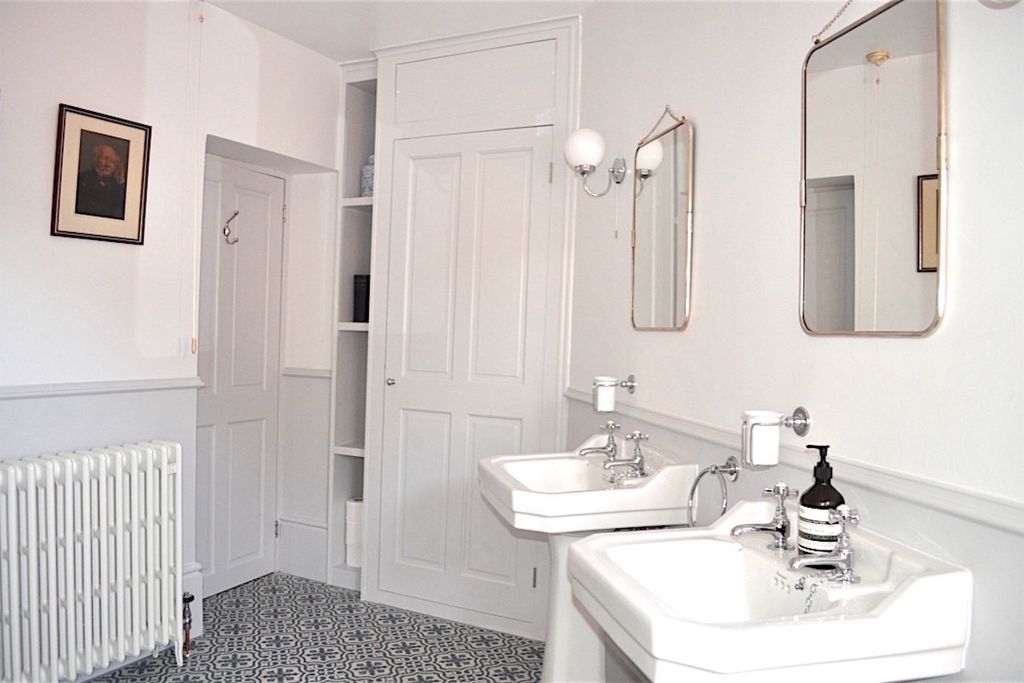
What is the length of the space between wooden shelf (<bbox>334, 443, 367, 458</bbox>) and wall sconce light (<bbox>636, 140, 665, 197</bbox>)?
1.82m

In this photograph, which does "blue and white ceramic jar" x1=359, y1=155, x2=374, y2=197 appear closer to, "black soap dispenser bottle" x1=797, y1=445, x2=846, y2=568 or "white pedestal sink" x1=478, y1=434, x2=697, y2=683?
"white pedestal sink" x1=478, y1=434, x2=697, y2=683

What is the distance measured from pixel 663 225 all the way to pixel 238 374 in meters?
2.13

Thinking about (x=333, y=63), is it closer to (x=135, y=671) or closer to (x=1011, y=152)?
(x=135, y=671)

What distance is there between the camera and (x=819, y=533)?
1428 mm

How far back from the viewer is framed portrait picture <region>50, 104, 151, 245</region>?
259 centimetres

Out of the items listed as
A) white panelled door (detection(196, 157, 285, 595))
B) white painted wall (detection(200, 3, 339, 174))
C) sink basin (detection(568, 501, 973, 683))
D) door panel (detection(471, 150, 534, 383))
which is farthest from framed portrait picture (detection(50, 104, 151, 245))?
sink basin (detection(568, 501, 973, 683))

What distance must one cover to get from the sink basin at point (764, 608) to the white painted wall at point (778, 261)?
20 centimetres

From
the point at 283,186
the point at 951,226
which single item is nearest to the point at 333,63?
the point at 283,186

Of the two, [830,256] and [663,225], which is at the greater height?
[663,225]

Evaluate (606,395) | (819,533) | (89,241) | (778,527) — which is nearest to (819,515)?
(819,533)

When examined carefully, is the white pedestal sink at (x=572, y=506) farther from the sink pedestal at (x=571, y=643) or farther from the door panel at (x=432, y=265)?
the door panel at (x=432, y=265)

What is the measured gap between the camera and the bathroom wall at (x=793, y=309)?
124cm

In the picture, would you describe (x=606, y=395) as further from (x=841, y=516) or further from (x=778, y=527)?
(x=841, y=516)

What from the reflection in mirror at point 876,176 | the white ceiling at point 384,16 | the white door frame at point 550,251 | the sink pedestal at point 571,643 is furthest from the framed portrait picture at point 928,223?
the white ceiling at point 384,16
